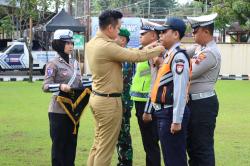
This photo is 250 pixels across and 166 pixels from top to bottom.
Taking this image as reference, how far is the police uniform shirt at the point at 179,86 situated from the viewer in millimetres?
5797

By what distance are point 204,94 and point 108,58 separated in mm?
1164

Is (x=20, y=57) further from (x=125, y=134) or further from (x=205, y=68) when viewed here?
(x=205, y=68)

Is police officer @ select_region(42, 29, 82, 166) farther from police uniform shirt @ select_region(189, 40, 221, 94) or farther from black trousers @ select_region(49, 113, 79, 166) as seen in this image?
police uniform shirt @ select_region(189, 40, 221, 94)

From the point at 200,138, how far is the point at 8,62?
24.0 meters

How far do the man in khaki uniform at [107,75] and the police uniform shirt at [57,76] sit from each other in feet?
1.61

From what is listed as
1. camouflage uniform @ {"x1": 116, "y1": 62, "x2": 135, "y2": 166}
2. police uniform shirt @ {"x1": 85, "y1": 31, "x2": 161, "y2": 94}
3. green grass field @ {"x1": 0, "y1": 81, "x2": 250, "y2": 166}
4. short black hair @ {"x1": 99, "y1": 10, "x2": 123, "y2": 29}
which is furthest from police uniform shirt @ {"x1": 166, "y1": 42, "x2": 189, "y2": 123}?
green grass field @ {"x1": 0, "y1": 81, "x2": 250, "y2": 166}

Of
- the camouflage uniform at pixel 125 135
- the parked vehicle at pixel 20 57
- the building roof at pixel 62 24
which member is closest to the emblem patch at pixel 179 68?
the camouflage uniform at pixel 125 135

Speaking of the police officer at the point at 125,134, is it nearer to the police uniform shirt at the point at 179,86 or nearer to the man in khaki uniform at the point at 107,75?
the man in khaki uniform at the point at 107,75

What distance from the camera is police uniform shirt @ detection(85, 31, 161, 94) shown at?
616cm

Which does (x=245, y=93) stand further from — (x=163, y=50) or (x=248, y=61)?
(x=163, y=50)

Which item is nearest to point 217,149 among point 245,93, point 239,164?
point 239,164

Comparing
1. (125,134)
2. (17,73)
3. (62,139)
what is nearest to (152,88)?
(62,139)

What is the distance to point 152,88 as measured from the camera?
6418mm

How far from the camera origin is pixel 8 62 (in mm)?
29391
